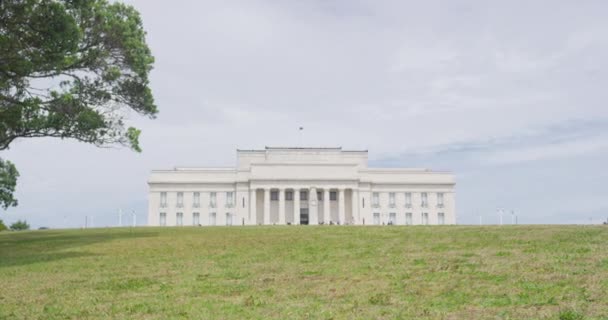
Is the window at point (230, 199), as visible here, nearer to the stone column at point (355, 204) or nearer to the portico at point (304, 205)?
the portico at point (304, 205)

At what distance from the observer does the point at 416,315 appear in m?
11.3

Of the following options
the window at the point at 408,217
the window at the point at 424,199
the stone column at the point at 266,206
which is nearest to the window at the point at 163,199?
the stone column at the point at 266,206

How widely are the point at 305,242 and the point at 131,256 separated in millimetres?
7805

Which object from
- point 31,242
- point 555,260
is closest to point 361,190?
point 31,242

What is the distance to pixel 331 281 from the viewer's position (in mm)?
15570

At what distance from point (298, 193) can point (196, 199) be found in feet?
52.0

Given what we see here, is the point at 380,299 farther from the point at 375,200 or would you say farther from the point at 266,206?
the point at 375,200

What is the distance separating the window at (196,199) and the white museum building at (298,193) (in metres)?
0.15

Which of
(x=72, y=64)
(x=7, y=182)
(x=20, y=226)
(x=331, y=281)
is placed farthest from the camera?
(x=20, y=226)

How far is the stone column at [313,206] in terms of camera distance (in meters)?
87.1

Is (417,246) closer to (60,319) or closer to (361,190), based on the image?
(60,319)

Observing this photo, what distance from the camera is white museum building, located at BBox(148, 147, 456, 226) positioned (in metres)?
87.4

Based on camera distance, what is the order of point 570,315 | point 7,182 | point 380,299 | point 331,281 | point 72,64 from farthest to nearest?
point 7,182 → point 72,64 → point 331,281 → point 380,299 → point 570,315

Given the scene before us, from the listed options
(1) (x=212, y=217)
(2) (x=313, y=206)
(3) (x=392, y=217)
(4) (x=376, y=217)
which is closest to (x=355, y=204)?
(4) (x=376, y=217)
